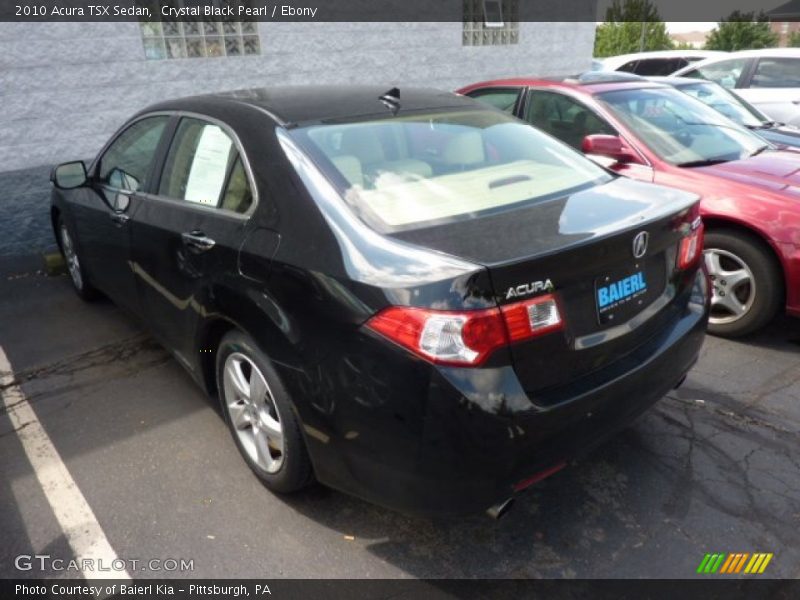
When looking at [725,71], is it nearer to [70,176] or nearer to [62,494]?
[70,176]

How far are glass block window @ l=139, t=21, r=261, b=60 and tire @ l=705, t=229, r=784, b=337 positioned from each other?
17.7 ft

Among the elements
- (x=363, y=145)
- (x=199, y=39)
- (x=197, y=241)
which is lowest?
(x=197, y=241)

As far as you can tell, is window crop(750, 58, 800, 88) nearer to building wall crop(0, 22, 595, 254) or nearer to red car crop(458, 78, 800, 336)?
red car crop(458, 78, 800, 336)

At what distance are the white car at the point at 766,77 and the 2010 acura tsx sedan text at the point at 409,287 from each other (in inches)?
262

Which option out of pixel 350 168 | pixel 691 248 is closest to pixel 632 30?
pixel 691 248

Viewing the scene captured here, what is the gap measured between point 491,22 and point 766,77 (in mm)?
3941

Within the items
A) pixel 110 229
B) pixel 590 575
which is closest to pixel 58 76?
pixel 110 229

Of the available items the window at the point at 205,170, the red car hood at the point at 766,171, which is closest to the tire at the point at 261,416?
the window at the point at 205,170

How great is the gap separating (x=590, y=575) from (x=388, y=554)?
0.73 m

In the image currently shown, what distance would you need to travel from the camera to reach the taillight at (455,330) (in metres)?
1.87

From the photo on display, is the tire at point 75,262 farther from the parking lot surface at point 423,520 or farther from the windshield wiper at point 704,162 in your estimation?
the windshield wiper at point 704,162

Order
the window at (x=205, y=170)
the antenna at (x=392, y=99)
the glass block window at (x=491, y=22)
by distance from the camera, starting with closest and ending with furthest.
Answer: the window at (x=205, y=170), the antenna at (x=392, y=99), the glass block window at (x=491, y=22)

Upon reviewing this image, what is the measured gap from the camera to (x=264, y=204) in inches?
95.4

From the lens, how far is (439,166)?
8.79ft
